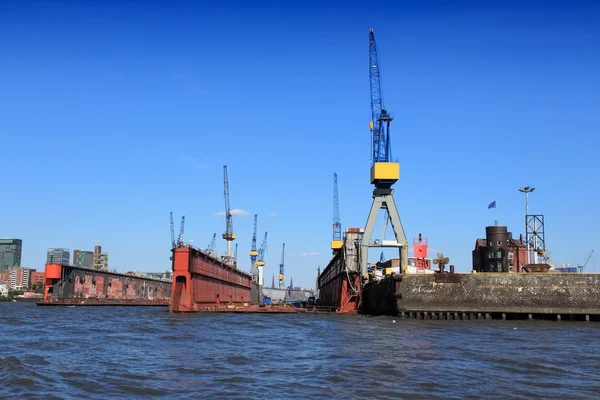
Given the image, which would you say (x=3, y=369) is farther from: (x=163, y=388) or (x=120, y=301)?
(x=120, y=301)

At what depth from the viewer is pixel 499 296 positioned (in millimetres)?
57281

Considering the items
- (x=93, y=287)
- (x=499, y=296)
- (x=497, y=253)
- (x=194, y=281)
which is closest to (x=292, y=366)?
(x=499, y=296)

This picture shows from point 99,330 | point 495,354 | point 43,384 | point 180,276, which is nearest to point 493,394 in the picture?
point 495,354

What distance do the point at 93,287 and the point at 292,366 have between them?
106475 millimetres

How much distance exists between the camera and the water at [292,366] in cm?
1808

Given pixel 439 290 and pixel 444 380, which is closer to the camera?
pixel 444 380

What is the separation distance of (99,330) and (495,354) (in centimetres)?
2740

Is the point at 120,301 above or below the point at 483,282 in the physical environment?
below

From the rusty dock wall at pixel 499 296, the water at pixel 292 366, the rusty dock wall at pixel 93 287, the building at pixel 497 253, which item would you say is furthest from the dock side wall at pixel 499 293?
the rusty dock wall at pixel 93 287

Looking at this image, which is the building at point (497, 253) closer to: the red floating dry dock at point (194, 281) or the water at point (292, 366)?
the red floating dry dock at point (194, 281)

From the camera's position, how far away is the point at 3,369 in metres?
21.3

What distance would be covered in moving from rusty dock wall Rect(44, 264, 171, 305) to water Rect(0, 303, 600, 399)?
252 ft

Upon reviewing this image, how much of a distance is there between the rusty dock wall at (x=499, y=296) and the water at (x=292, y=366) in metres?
19.8

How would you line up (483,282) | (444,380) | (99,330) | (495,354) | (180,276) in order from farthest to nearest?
1. (180,276)
2. (483,282)
3. (99,330)
4. (495,354)
5. (444,380)
